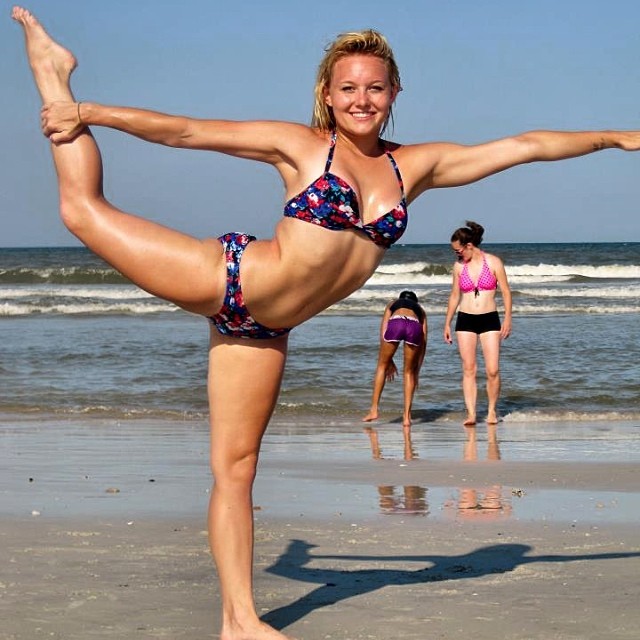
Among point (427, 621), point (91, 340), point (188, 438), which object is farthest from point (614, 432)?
point (91, 340)

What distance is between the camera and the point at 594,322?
25531 mm

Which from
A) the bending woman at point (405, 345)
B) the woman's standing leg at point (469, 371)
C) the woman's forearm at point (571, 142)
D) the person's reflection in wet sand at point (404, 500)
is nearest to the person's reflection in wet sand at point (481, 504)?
the person's reflection in wet sand at point (404, 500)

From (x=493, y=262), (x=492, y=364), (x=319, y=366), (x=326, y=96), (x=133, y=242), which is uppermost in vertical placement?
(x=326, y=96)

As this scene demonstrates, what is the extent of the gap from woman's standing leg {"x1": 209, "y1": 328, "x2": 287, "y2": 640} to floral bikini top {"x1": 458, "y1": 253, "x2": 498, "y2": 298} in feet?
28.2

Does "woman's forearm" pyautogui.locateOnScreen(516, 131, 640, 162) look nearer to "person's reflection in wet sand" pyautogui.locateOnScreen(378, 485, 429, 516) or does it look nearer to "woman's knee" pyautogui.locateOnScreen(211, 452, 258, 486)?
"woman's knee" pyautogui.locateOnScreen(211, 452, 258, 486)

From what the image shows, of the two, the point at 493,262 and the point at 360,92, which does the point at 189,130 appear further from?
the point at 493,262

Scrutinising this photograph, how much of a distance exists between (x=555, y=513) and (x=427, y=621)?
102 inches

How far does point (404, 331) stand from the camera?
13047mm

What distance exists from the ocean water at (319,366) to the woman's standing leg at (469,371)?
0.53 m

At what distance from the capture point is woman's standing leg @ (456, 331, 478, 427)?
12547 mm

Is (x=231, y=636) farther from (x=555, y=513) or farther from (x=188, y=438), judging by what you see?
(x=188, y=438)

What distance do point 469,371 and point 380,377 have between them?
3.13 ft

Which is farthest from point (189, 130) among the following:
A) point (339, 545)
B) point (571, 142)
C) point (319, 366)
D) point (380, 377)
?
point (319, 366)

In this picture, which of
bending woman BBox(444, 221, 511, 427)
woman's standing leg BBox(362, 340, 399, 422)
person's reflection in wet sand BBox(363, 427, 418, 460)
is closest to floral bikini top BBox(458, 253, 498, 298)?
bending woman BBox(444, 221, 511, 427)
